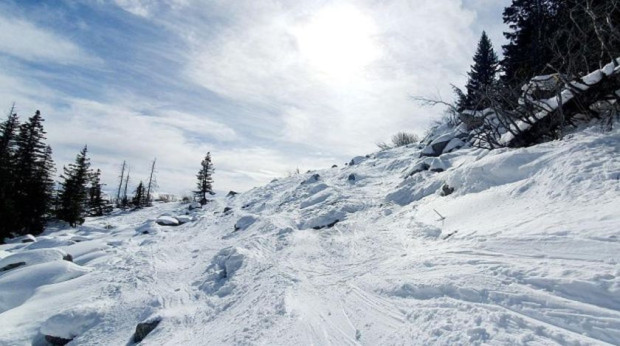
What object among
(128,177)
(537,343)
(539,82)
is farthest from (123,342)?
(128,177)

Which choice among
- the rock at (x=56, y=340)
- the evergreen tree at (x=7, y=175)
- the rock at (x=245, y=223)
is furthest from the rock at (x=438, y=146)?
the evergreen tree at (x=7, y=175)

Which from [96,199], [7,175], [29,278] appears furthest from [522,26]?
[96,199]

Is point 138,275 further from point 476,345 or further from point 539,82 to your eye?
point 539,82

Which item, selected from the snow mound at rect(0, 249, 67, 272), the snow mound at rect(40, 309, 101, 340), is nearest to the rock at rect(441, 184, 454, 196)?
the snow mound at rect(40, 309, 101, 340)

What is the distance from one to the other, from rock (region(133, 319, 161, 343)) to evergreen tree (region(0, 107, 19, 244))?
24.8 metres

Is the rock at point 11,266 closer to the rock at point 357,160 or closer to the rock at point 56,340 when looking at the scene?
the rock at point 56,340

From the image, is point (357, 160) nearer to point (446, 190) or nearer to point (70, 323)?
point (446, 190)

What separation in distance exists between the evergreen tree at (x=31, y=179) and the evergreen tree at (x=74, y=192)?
5.42 ft

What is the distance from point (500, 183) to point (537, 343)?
562cm

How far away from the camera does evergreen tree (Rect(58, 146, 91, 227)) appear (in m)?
29.4

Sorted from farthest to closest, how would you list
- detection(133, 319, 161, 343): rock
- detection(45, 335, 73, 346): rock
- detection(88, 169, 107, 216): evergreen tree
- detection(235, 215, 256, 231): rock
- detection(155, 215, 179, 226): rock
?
1. detection(88, 169, 107, 216): evergreen tree
2. detection(155, 215, 179, 226): rock
3. detection(235, 215, 256, 231): rock
4. detection(45, 335, 73, 346): rock
5. detection(133, 319, 161, 343): rock

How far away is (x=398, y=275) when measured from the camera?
608cm

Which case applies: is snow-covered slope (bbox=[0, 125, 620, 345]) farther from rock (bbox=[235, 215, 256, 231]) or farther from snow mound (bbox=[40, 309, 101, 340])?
rock (bbox=[235, 215, 256, 231])

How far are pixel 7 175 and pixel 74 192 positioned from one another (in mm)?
6400
